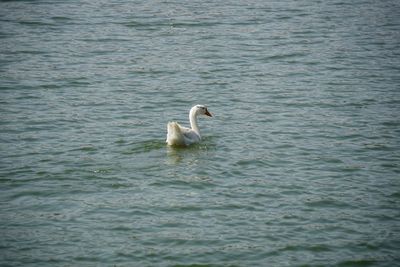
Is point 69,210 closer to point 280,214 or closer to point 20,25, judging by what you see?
point 280,214

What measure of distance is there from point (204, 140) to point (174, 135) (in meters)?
1.25

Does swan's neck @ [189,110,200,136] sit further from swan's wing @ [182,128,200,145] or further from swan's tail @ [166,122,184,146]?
swan's tail @ [166,122,184,146]

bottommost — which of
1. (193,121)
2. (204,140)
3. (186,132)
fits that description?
(204,140)

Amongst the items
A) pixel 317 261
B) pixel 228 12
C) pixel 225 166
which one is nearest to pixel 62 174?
pixel 225 166

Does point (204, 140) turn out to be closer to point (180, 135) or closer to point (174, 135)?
point (180, 135)

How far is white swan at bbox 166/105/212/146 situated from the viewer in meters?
15.4

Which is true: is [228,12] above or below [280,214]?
above

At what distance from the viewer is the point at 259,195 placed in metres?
13.4

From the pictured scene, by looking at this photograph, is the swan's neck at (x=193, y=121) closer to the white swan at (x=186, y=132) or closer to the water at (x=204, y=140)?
the white swan at (x=186, y=132)

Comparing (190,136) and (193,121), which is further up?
(193,121)

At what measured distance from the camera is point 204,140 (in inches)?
651

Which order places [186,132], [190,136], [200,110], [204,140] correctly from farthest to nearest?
[200,110] → [204,140] → [190,136] → [186,132]

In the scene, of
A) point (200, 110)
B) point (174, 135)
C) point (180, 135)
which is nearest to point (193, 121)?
point (200, 110)

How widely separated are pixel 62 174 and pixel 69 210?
1.64m
